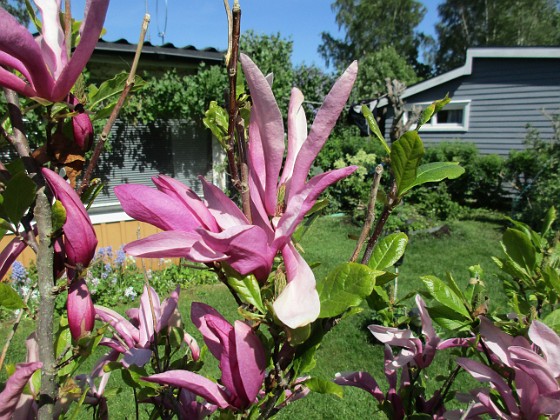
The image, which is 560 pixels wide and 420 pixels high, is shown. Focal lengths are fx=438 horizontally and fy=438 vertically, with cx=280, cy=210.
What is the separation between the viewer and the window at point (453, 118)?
37.4ft

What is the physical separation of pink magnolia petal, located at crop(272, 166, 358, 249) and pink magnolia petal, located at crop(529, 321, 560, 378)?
0.43 meters

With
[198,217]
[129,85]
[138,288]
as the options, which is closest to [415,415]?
[198,217]

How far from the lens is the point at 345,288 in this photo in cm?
50

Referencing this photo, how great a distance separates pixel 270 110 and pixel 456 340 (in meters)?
0.73

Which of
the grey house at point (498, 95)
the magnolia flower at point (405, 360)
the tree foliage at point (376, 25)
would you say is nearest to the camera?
the magnolia flower at point (405, 360)

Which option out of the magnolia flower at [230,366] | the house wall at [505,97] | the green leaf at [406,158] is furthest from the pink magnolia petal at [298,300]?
the house wall at [505,97]

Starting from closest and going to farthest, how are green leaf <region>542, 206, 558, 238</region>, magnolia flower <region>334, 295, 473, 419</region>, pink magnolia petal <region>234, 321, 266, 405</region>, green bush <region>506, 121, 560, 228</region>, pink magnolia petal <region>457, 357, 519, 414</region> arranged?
pink magnolia petal <region>234, 321, 266, 405</region>
pink magnolia petal <region>457, 357, 519, 414</region>
magnolia flower <region>334, 295, 473, 419</region>
green leaf <region>542, 206, 558, 238</region>
green bush <region>506, 121, 560, 228</region>

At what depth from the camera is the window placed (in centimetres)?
1141

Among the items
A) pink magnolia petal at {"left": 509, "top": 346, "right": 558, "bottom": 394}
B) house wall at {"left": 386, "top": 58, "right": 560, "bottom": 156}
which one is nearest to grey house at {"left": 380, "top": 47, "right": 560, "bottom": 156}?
house wall at {"left": 386, "top": 58, "right": 560, "bottom": 156}

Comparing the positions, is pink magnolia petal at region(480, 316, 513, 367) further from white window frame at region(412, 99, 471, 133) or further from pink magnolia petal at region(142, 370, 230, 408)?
white window frame at region(412, 99, 471, 133)

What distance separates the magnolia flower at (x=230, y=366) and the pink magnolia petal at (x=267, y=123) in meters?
0.16

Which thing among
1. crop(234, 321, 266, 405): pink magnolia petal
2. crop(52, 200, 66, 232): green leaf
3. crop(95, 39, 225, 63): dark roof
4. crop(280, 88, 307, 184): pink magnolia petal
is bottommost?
crop(234, 321, 266, 405): pink magnolia petal

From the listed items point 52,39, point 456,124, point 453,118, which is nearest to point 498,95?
point 456,124

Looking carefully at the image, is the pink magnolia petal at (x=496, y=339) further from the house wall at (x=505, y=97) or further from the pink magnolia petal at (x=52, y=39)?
the house wall at (x=505, y=97)
